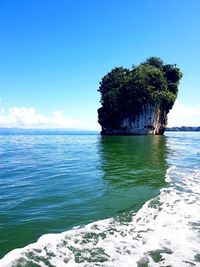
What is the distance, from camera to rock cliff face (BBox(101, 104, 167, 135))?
239ft

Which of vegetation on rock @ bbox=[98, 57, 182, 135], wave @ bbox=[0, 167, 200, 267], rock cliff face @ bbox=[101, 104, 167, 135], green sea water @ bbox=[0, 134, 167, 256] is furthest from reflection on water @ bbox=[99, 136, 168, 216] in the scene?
rock cliff face @ bbox=[101, 104, 167, 135]

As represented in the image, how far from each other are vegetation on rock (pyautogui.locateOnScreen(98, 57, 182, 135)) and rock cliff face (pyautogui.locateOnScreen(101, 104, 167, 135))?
876 millimetres

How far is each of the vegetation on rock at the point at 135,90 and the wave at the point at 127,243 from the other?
62333 millimetres

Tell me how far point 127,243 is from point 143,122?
6828 centimetres

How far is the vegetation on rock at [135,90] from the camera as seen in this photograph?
229 ft

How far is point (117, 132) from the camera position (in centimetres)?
7788

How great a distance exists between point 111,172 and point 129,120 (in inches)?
2338

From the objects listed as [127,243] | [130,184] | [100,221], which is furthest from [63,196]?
[127,243]

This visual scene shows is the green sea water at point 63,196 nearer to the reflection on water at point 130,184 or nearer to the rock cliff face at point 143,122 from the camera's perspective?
the reflection on water at point 130,184

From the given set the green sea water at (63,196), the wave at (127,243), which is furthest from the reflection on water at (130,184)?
the wave at (127,243)

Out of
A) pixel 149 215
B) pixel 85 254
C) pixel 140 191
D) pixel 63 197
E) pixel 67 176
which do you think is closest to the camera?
pixel 85 254

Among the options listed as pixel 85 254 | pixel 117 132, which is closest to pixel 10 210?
pixel 85 254

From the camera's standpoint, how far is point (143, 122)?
242 feet

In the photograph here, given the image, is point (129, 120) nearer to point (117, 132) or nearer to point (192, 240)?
point (117, 132)
